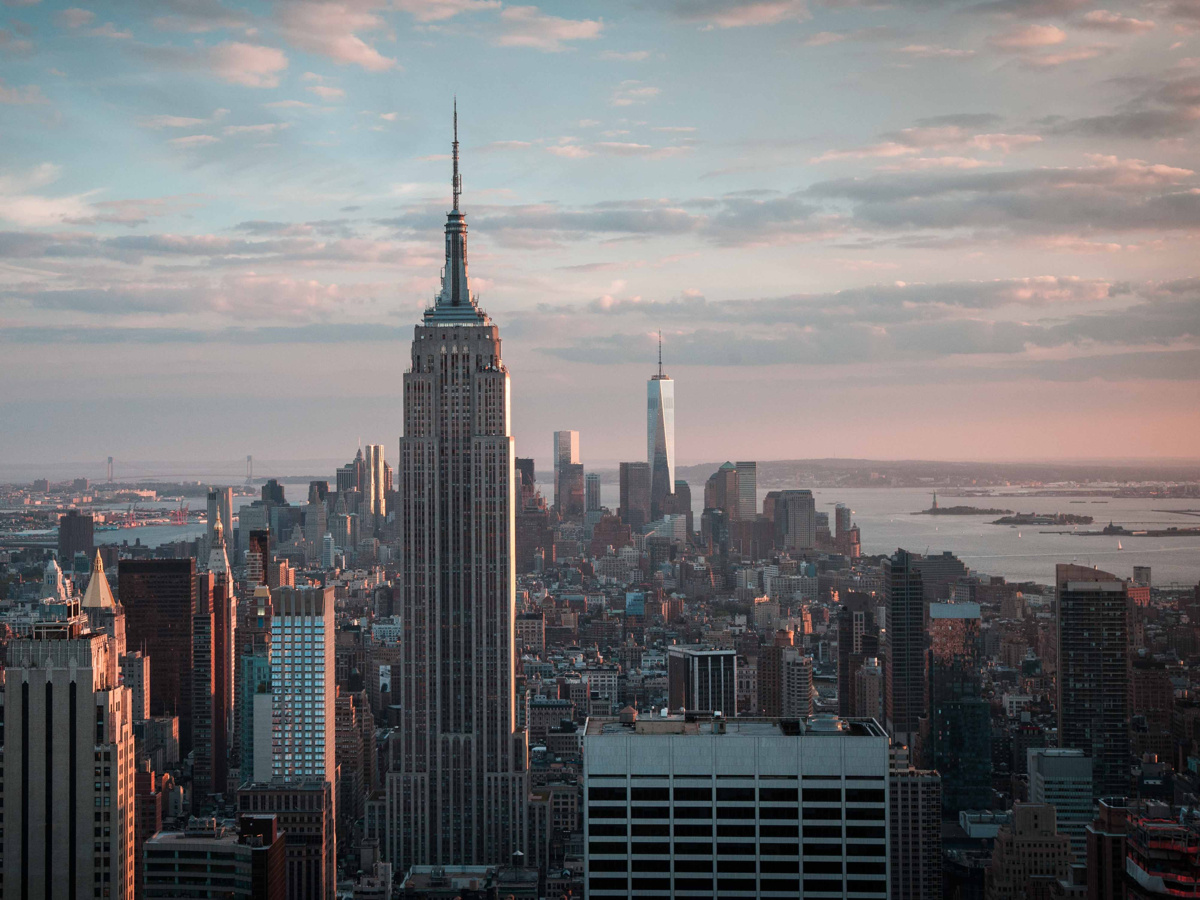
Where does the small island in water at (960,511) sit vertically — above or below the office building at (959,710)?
above

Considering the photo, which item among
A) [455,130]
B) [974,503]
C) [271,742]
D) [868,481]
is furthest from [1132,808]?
[455,130]

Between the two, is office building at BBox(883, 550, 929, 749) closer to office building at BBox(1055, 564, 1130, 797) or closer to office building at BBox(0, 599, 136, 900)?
office building at BBox(1055, 564, 1130, 797)

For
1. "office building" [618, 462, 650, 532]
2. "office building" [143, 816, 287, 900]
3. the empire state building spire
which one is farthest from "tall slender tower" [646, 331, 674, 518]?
"office building" [143, 816, 287, 900]

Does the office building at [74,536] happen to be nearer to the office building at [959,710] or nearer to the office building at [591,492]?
the office building at [591,492]

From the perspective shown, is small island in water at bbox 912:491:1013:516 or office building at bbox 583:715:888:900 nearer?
office building at bbox 583:715:888:900

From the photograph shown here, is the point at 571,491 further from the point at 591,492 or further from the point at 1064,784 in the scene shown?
the point at 1064,784

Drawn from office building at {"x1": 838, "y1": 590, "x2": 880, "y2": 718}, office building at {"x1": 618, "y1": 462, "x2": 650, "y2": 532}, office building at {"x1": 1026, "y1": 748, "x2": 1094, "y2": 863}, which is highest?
office building at {"x1": 618, "y1": 462, "x2": 650, "y2": 532}

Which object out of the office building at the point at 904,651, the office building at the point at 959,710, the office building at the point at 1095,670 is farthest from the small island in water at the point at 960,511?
the office building at the point at 904,651

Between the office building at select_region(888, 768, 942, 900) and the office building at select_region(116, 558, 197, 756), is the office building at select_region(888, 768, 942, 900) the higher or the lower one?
the lower one
